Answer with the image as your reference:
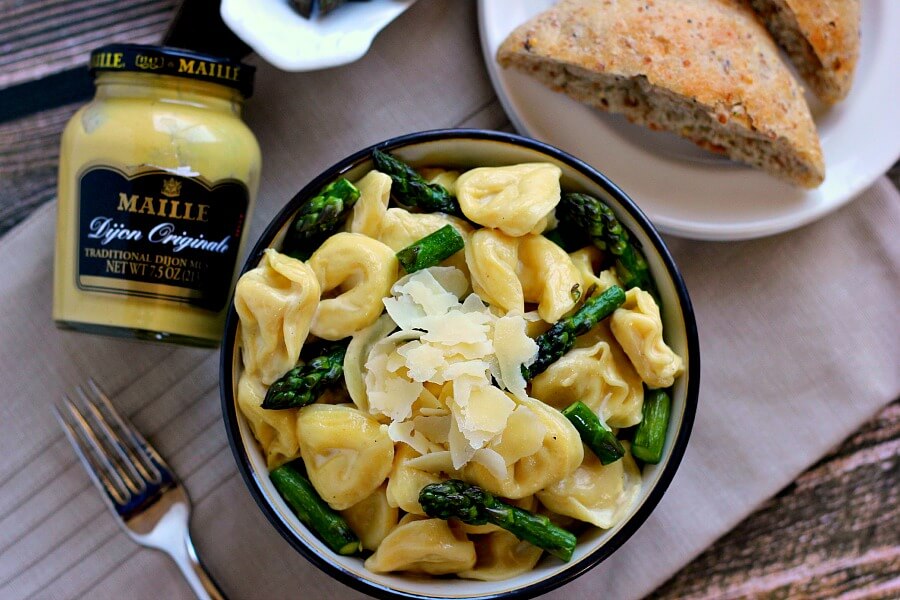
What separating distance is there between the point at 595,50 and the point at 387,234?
900 mm

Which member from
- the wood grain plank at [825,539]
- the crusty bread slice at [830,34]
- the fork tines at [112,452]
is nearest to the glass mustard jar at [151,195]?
the fork tines at [112,452]

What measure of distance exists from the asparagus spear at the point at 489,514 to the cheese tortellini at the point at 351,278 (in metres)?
0.46

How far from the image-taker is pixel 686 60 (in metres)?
2.27

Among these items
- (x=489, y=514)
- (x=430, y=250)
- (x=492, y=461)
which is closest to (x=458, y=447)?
(x=492, y=461)

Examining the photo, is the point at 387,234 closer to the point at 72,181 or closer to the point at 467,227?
the point at 467,227

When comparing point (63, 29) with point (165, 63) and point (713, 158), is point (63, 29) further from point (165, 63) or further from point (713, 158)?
point (713, 158)

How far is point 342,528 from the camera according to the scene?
1897 millimetres

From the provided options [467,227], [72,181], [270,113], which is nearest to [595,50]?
[467,227]

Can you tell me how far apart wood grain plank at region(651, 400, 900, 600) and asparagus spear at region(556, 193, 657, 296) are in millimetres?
1148

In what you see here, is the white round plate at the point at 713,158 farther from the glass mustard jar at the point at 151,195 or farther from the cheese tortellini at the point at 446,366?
the glass mustard jar at the point at 151,195

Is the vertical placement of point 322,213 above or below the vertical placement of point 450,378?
above

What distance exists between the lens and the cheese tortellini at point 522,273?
188 centimetres

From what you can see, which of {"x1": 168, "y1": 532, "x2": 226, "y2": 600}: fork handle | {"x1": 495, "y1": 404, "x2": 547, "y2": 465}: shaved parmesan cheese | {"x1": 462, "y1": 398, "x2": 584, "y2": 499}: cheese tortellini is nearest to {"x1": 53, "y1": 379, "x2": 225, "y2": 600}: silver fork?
{"x1": 168, "y1": 532, "x2": 226, "y2": 600}: fork handle

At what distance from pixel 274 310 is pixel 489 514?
0.72 meters
